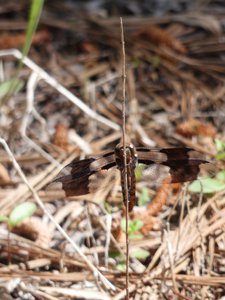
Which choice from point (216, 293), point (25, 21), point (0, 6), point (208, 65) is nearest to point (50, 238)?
point (216, 293)

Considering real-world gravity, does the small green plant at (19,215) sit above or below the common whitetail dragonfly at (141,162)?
below

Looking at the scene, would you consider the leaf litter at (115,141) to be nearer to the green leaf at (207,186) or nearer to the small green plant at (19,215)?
the green leaf at (207,186)

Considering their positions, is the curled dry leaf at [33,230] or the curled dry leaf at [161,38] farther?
the curled dry leaf at [161,38]

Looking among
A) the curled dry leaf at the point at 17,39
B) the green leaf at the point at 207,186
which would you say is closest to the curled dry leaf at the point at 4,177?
the green leaf at the point at 207,186

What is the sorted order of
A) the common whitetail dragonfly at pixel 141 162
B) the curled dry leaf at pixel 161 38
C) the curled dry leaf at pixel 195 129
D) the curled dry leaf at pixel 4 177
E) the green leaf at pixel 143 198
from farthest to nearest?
the curled dry leaf at pixel 161 38, the curled dry leaf at pixel 195 129, the curled dry leaf at pixel 4 177, the green leaf at pixel 143 198, the common whitetail dragonfly at pixel 141 162

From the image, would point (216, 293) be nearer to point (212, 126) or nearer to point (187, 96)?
point (212, 126)

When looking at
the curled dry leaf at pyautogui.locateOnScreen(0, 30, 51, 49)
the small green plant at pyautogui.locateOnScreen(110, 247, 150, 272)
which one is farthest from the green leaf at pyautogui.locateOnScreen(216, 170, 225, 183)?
the curled dry leaf at pyautogui.locateOnScreen(0, 30, 51, 49)

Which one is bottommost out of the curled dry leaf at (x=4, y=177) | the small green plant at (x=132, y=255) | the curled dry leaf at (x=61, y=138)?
the small green plant at (x=132, y=255)
